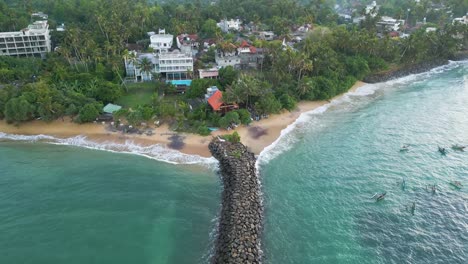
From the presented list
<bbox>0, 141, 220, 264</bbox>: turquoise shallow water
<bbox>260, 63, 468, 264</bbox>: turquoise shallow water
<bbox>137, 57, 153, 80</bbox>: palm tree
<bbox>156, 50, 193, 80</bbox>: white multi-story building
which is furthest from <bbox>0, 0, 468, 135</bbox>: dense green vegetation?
<bbox>0, 141, 220, 264</bbox>: turquoise shallow water

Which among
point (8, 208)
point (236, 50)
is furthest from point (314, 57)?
point (8, 208)

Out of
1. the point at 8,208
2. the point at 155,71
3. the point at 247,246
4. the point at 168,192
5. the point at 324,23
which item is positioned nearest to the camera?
the point at 247,246

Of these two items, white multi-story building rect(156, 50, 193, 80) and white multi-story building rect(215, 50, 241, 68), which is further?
white multi-story building rect(215, 50, 241, 68)

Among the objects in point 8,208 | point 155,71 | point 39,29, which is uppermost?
point 39,29

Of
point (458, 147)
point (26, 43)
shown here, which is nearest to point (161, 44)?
point (26, 43)

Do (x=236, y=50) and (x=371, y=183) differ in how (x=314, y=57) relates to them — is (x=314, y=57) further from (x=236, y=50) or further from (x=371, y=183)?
(x=371, y=183)

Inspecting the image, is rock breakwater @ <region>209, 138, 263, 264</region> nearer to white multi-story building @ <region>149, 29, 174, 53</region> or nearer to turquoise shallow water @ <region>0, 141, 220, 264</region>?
turquoise shallow water @ <region>0, 141, 220, 264</region>

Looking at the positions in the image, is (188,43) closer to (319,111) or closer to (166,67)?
(166,67)
